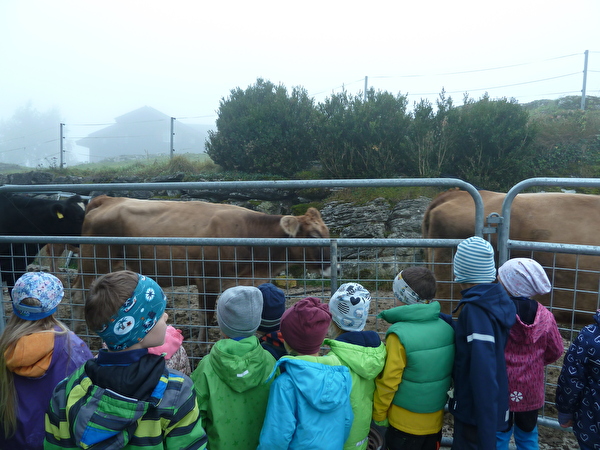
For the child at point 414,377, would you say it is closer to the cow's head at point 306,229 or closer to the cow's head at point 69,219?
the cow's head at point 306,229

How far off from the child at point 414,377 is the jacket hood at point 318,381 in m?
0.36

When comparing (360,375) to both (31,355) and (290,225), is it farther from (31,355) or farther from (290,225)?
(290,225)

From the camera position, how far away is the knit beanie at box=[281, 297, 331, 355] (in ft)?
6.28

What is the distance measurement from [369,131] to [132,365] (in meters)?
11.0

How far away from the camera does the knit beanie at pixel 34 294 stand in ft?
6.63

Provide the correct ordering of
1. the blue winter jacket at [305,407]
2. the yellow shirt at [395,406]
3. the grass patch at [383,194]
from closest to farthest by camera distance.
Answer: the blue winter jacket at [305,407] → the yellow shirt at [395,406] → the grass patch at [383,194]

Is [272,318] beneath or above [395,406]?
above

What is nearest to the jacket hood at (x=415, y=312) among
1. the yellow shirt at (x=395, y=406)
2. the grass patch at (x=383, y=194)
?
the yellow shirt at (x=395, y=406)

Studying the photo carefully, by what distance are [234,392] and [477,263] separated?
1432 mm

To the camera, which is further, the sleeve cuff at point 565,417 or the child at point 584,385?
the sleeve cuff at point 565,417

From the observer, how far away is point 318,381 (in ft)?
5.98

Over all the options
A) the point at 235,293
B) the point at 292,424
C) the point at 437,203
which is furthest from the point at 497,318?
the point at 437,203

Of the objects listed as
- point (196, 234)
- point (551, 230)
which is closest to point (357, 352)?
point (551, 230)

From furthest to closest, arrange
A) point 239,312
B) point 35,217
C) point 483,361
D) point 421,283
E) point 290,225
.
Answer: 1. point 35,217
2. point 290,225
3. point 421,283
4. point 483,361
5. point 239,312
